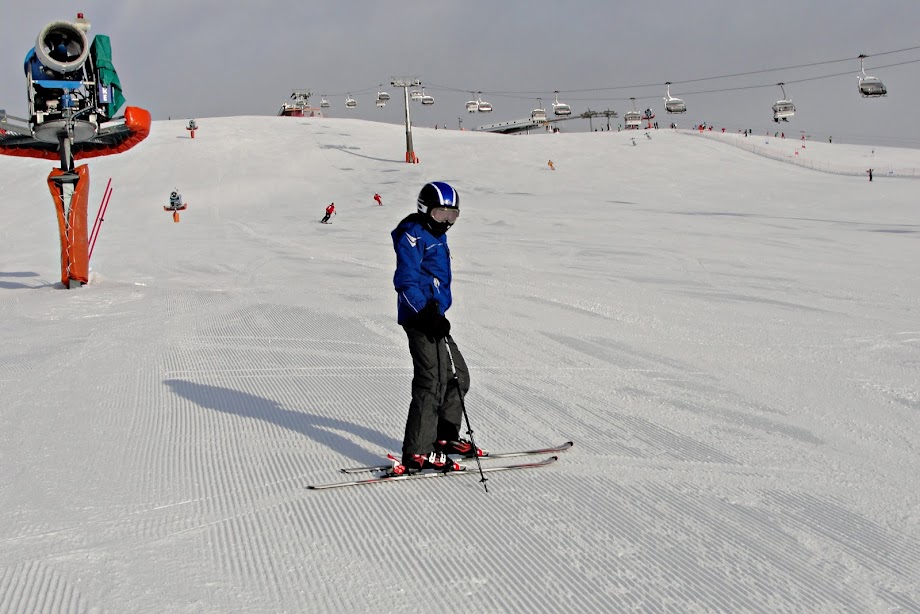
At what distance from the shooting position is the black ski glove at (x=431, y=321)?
165 inches

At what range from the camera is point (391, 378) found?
687 cm

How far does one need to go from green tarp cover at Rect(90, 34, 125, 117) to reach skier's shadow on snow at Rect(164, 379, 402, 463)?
23.8ft

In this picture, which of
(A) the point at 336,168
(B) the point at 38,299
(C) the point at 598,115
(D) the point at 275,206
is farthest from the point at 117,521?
(C) the point at 598,115

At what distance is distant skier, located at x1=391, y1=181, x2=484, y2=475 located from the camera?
424 cm

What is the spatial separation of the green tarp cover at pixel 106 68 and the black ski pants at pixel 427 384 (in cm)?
989

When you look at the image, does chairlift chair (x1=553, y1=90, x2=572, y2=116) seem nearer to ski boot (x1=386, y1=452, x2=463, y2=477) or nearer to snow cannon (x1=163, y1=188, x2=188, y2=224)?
snow cannon (x1=163, y1=188, x2=188, y2=224)

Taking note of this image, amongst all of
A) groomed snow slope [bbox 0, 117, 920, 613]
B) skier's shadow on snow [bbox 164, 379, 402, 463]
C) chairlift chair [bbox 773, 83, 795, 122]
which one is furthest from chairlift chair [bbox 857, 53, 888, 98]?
skier's shadow on snow [bbox 164, 379, 402, 463]

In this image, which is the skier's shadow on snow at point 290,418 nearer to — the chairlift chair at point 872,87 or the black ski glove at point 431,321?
the black ski glove at point 431,321

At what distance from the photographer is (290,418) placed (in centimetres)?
565

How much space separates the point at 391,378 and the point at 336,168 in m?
36.1

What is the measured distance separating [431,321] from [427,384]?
404mm

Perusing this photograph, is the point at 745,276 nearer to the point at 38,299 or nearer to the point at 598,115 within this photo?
the point at 38,299

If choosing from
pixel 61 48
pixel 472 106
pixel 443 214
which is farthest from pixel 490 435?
pixel 472 106

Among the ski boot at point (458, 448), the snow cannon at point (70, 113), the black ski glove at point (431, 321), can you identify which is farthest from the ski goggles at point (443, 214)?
the snow cannon at point (70, 113)
